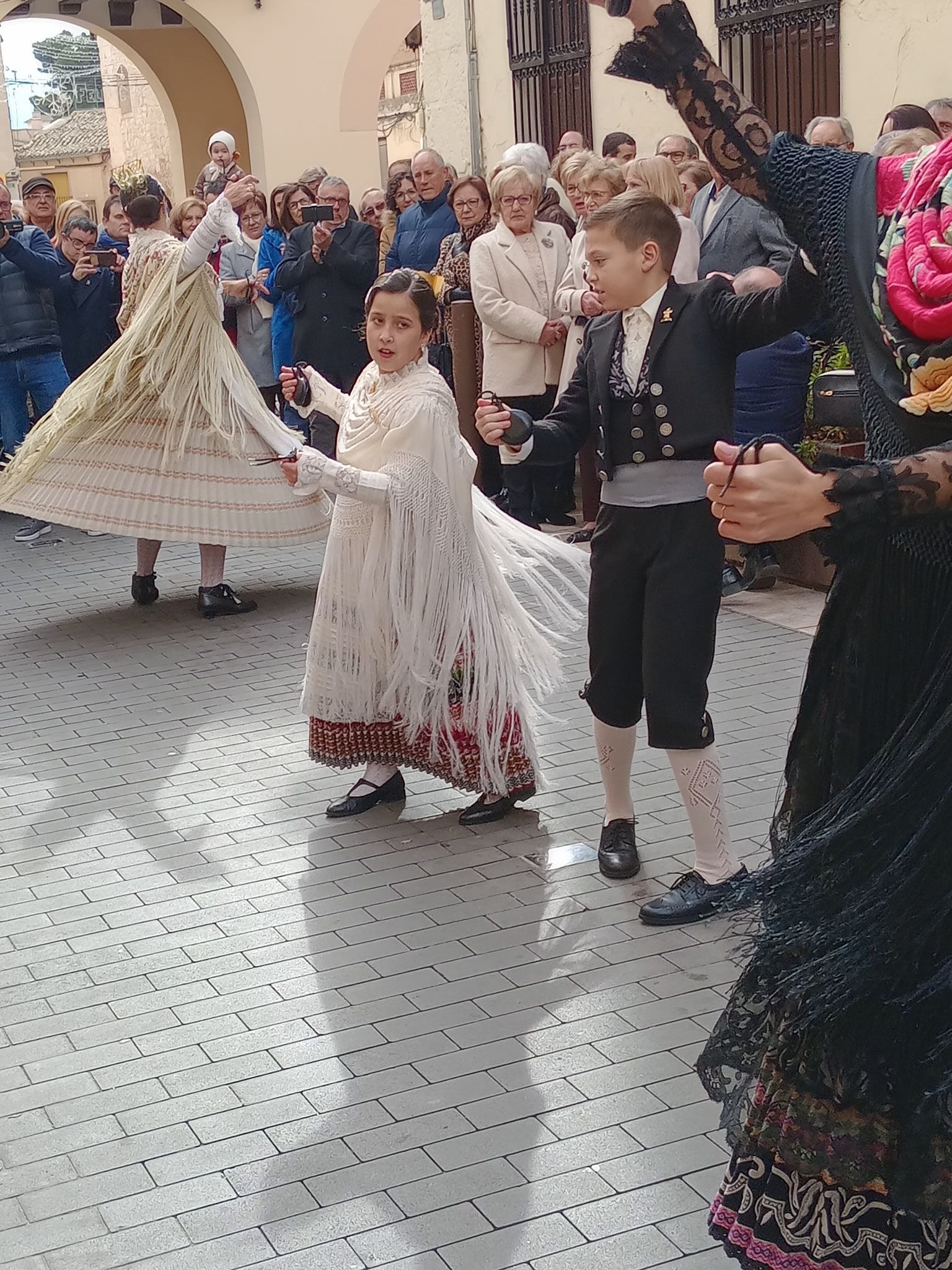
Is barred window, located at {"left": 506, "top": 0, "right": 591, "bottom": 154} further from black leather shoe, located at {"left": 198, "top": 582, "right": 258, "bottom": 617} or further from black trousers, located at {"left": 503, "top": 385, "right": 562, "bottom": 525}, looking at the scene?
black leather shoe, located at {"left": 198, "top": 582, "right": 258, "bottom": 617}

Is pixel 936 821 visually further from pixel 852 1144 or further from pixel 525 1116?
pixel 525 1116

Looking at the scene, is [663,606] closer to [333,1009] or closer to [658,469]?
[658,469]

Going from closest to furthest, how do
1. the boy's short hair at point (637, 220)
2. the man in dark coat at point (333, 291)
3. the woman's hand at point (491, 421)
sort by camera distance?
the woman's hand at point (491, 421)
the boy's short hair at point (637, 220)
the man in dark coat at point (333, 291)

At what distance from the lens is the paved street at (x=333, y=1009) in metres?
3.13

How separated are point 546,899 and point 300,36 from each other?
18280 mm

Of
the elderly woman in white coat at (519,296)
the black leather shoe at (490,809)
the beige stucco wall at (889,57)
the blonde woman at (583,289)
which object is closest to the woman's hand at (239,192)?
the blonde woman at (583,289)

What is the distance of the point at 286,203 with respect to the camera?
421 inches

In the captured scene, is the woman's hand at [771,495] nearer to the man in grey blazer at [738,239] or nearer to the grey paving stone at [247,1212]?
the grey paving stone at [247,1212]

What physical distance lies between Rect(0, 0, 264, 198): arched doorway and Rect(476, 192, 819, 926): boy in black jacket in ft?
58.6

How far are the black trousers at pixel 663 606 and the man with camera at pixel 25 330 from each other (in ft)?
22.8

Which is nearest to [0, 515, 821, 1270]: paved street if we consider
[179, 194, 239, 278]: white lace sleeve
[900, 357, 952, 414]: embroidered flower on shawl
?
[900, 357, 952, 414]: embroidered flower on shawl

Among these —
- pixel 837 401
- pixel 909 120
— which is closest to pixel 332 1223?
pixel 837 401

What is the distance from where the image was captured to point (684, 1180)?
3189 mm

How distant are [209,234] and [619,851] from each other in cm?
395
